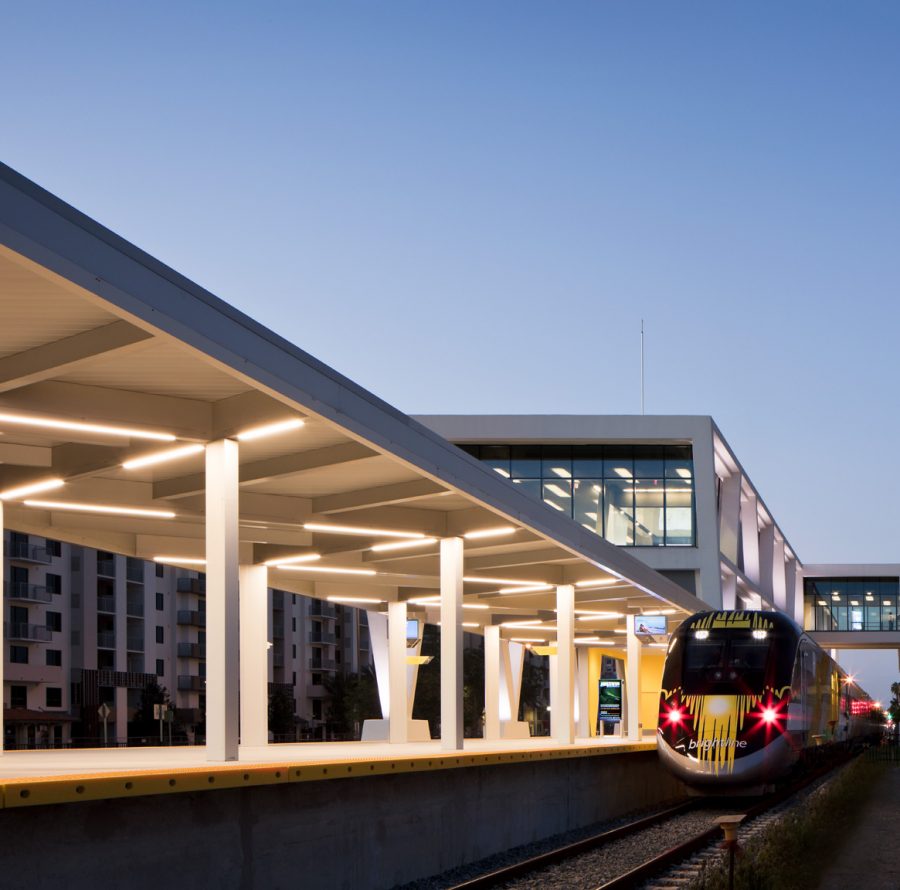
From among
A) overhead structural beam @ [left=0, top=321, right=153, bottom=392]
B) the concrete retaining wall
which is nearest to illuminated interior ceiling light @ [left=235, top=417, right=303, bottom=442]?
overhead structural beam @ [left=0, top=321, right=153, bottom=392]

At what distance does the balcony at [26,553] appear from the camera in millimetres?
75562

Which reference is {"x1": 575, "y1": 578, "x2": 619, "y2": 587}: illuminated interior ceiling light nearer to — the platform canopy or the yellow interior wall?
the platform canopy

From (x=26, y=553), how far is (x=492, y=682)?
48.5 meters

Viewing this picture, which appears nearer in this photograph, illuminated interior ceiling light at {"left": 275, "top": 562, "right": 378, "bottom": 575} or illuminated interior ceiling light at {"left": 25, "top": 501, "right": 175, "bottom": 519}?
illuminated interior ceiling light at {"left": 25, "top": 501, "right": 175, "bottom": 519}

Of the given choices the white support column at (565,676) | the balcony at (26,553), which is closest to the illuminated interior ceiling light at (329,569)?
the white support column at (565,676)

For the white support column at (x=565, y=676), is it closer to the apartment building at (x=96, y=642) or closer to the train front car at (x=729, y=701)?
the train front car at (x=729, y=701)

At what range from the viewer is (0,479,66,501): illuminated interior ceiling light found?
1529 cm

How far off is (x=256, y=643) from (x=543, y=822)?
5.14 meters

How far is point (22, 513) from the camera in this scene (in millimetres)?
18109

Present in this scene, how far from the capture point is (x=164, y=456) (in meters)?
14.0

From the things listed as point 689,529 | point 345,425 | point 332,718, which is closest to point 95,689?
point 332,718

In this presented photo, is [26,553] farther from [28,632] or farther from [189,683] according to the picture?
[189,683]

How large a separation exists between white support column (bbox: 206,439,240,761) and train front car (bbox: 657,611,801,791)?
1103cm

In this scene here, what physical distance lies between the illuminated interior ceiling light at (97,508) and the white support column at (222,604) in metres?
4.43
